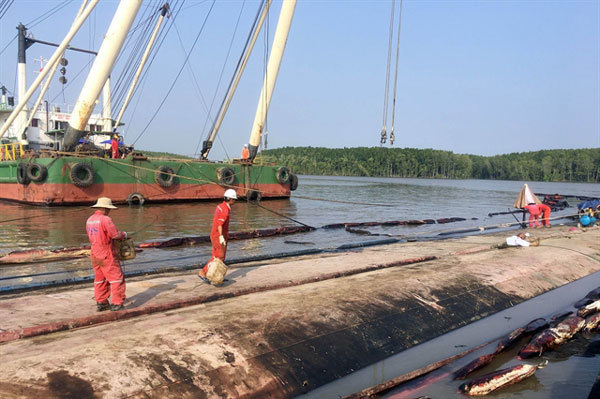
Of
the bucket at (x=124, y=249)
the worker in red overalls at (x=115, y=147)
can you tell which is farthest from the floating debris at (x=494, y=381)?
the worker in red overalls at (x=115, y=147)

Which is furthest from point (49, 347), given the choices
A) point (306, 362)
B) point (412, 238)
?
point (412, 238)

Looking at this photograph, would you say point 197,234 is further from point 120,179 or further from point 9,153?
point 9,153

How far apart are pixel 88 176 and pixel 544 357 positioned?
21.3 meters

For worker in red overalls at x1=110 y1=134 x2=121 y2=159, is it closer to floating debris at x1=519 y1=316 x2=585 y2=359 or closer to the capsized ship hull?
the capsized ship hull

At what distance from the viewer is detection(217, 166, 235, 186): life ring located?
27402 mm

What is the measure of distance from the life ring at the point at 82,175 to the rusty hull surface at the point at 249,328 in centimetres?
1564

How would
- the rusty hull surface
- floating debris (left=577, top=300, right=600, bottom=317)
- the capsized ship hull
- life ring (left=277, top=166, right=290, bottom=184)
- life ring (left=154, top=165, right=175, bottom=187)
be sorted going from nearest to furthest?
1. the rusty hull surface
2. floating debris (left=577, top=300, right=600, bottom=317)
3. the capsized ship hull
4. life ring (left=154, top=165, right=175, bottom=187)
5. life ring (left=277, top=166, right=290, bottom=184)

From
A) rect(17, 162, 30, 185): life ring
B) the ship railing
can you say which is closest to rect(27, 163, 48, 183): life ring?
rect(17, 162, 30, 185): life ring

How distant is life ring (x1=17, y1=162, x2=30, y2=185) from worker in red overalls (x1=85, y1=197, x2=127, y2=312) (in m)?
20.1

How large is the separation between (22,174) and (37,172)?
1161 millimetres

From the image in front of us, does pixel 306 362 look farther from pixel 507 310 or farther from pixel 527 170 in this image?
pixel 527 170

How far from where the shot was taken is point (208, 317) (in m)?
5.79

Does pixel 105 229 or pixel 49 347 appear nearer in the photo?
pixel 49 347

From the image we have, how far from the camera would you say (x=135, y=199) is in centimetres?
2430
